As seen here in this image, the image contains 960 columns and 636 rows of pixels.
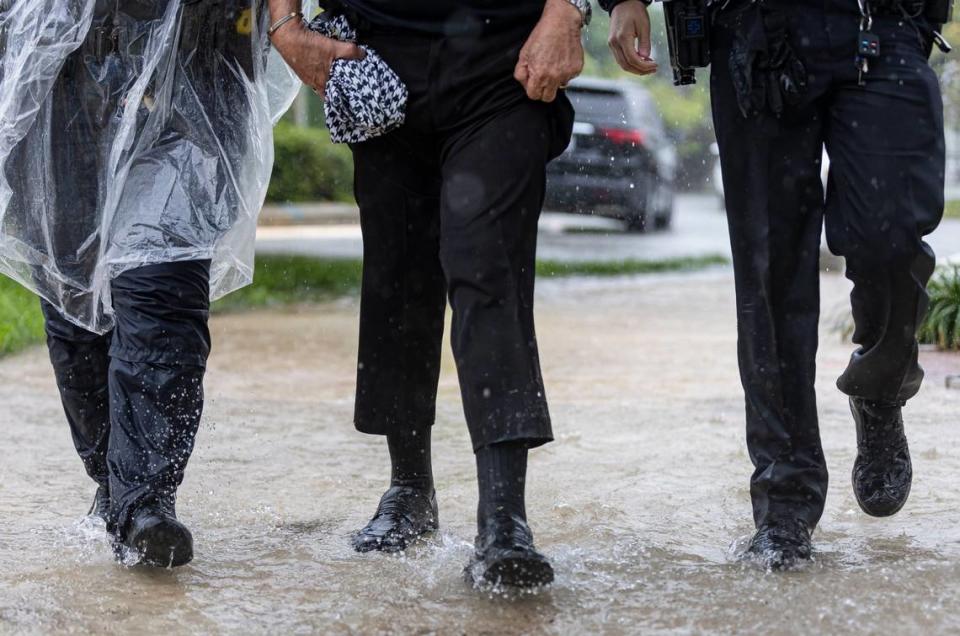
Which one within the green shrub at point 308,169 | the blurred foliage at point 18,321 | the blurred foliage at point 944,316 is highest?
the blurred foliage at point 944,316

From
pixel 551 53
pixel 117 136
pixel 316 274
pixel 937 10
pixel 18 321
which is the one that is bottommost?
pixel 316 274

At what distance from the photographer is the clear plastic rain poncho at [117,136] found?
3348 millimetres

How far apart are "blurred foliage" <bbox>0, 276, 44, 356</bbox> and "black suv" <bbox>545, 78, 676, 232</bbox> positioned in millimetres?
6576

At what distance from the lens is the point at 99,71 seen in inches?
133

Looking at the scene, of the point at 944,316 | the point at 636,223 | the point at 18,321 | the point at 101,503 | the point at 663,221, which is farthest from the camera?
the point at 663,221

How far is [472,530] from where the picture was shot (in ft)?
12.4

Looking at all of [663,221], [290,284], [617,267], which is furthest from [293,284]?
[663,221]

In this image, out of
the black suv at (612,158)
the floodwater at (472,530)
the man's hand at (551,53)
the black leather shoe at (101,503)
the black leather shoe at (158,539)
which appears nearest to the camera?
the floodwater at (472,530)

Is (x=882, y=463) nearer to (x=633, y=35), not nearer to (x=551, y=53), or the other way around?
(x=633, y=35)

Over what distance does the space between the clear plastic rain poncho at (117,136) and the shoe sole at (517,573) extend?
40.5 inches

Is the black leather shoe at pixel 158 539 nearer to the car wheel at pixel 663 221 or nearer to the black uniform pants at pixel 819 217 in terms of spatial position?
the black uniform pants at pixel 819 217

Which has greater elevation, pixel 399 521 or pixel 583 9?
pixel 583 9

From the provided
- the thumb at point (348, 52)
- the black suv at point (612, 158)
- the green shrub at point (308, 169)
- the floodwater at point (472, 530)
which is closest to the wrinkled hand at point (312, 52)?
the thumb at point (348, 52)

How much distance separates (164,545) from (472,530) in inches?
35.2
